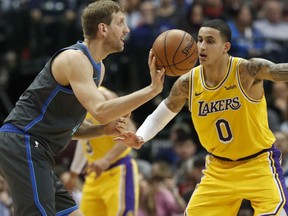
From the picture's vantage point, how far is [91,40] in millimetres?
6418

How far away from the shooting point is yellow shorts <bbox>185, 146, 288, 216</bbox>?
22.0ft

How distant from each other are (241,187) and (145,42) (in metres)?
7.05

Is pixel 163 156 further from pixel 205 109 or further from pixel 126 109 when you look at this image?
pixel 126 109

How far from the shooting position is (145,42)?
1351 centimetres

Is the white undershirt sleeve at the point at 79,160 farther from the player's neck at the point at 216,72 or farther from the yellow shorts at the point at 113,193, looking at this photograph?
the player's neck at the point at 216,72

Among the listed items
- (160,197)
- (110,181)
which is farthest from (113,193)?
(160,197)

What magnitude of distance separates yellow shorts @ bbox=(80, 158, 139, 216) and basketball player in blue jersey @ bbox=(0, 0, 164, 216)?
7.97ft

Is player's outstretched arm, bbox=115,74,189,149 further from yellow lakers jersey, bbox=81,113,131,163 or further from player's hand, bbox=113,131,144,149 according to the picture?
yellow lakers jersey, bbox=81,113,131,163

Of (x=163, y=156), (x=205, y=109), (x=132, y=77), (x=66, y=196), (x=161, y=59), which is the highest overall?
(x=161, y=59)

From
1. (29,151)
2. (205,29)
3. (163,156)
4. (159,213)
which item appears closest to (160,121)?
(205,29)

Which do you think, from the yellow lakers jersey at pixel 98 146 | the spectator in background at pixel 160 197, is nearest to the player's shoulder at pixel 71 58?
the yellow lakers jersey at pixel 98 146

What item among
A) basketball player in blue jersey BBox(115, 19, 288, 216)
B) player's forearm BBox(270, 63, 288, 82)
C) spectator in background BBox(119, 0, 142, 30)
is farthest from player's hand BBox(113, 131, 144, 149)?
spectator in background BBox(119, 0, 142, 30)

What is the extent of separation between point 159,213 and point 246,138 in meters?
4.17

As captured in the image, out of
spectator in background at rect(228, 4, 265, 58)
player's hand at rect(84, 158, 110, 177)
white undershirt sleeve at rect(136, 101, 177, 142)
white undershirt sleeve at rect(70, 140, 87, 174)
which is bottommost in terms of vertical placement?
white undershirt sleeve at rect(70, 140, 87, 174)
